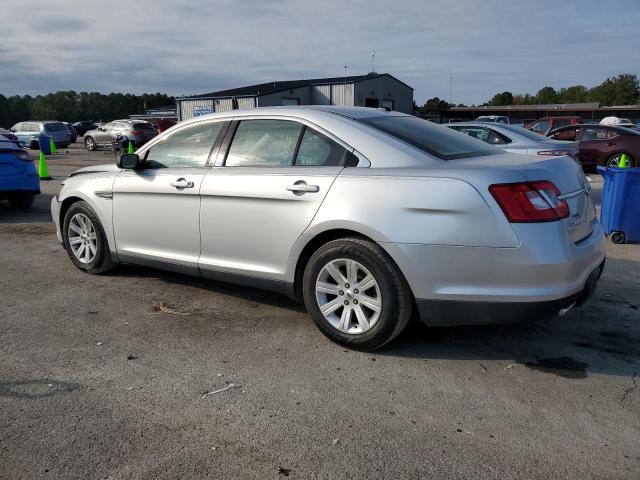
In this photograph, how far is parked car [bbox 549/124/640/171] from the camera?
14680 millimetres

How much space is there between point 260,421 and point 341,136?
6.47 feet

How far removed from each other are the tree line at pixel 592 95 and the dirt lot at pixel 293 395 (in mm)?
100858

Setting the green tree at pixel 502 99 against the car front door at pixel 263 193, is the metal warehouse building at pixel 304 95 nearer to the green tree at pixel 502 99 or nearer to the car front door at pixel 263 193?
the car front door at pixel 263 193

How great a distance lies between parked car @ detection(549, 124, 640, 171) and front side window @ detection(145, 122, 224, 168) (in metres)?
12.9

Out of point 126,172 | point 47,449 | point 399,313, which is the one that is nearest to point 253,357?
point 399,313

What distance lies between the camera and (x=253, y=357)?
12.0 ft

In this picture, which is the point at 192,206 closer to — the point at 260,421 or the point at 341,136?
the point at 341,136

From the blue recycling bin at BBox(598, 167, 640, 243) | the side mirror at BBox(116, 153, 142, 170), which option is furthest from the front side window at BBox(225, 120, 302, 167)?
the blue recycling bin at BBox(598, 167, 640, 243)

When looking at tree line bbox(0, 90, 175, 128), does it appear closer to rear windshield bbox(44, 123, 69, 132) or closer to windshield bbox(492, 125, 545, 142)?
rear windshield bbox(44, 123, 69, 132)

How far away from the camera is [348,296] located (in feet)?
12.1

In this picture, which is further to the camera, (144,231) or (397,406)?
(144,231)

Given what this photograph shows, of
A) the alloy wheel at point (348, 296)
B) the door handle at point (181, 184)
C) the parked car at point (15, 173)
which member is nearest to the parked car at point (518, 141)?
the door handle at point (181, 184)

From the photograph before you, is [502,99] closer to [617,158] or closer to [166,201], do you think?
[617,158]

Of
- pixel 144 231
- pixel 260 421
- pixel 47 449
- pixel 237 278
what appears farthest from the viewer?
pixel 144 231
